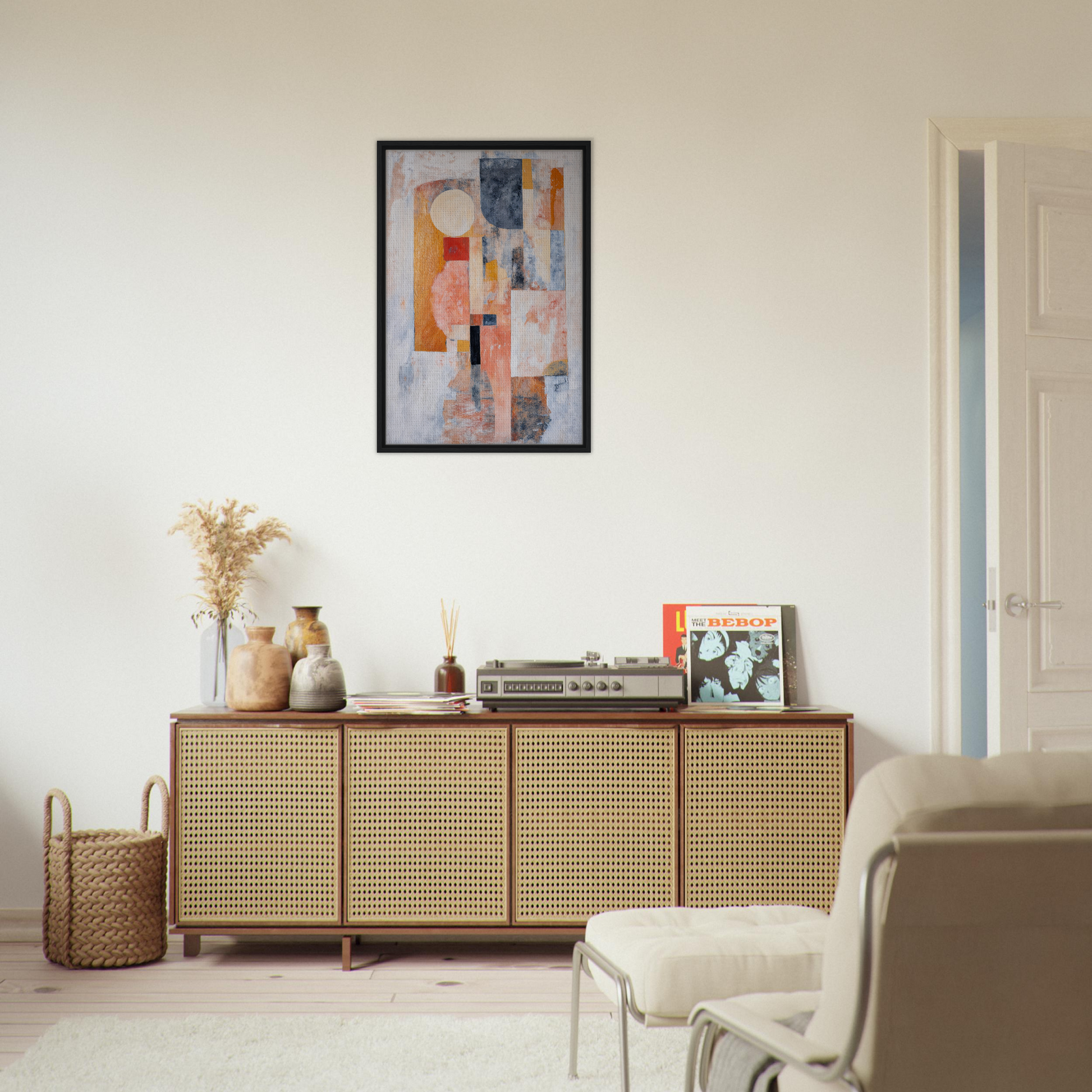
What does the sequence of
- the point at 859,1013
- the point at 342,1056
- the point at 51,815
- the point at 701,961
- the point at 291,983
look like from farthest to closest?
the point at 51,815 < the point at 291,983 < the point at 342,1056 < the point at 701,961 < the point at 859,1013

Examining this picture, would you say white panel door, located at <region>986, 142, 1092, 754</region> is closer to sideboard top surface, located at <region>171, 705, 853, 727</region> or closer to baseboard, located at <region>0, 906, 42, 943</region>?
sideboard top surface, located at <region>171, 705, 853, 727</region>

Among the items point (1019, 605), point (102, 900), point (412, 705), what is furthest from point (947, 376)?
point (102, 900)

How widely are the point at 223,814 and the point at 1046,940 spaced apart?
239 cm

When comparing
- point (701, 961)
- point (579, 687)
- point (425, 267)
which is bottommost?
point (701, 961)

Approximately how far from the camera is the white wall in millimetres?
3471

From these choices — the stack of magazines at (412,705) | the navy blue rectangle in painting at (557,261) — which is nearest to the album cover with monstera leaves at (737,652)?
the stack of magazines at (412,705)

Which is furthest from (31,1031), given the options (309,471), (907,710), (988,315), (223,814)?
(988,315)

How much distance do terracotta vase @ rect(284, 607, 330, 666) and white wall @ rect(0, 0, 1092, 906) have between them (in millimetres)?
172

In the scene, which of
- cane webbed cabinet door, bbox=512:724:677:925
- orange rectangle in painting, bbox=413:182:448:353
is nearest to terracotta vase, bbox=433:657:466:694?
cane webbed cabinet door, bbox=512:724:677:925

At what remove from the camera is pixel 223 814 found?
305cm

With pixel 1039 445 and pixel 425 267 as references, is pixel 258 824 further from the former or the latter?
pixel 1039 445

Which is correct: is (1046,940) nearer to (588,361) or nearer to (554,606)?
(554,606)

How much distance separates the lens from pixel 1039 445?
3.29 meters

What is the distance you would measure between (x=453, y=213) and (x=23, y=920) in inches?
109
